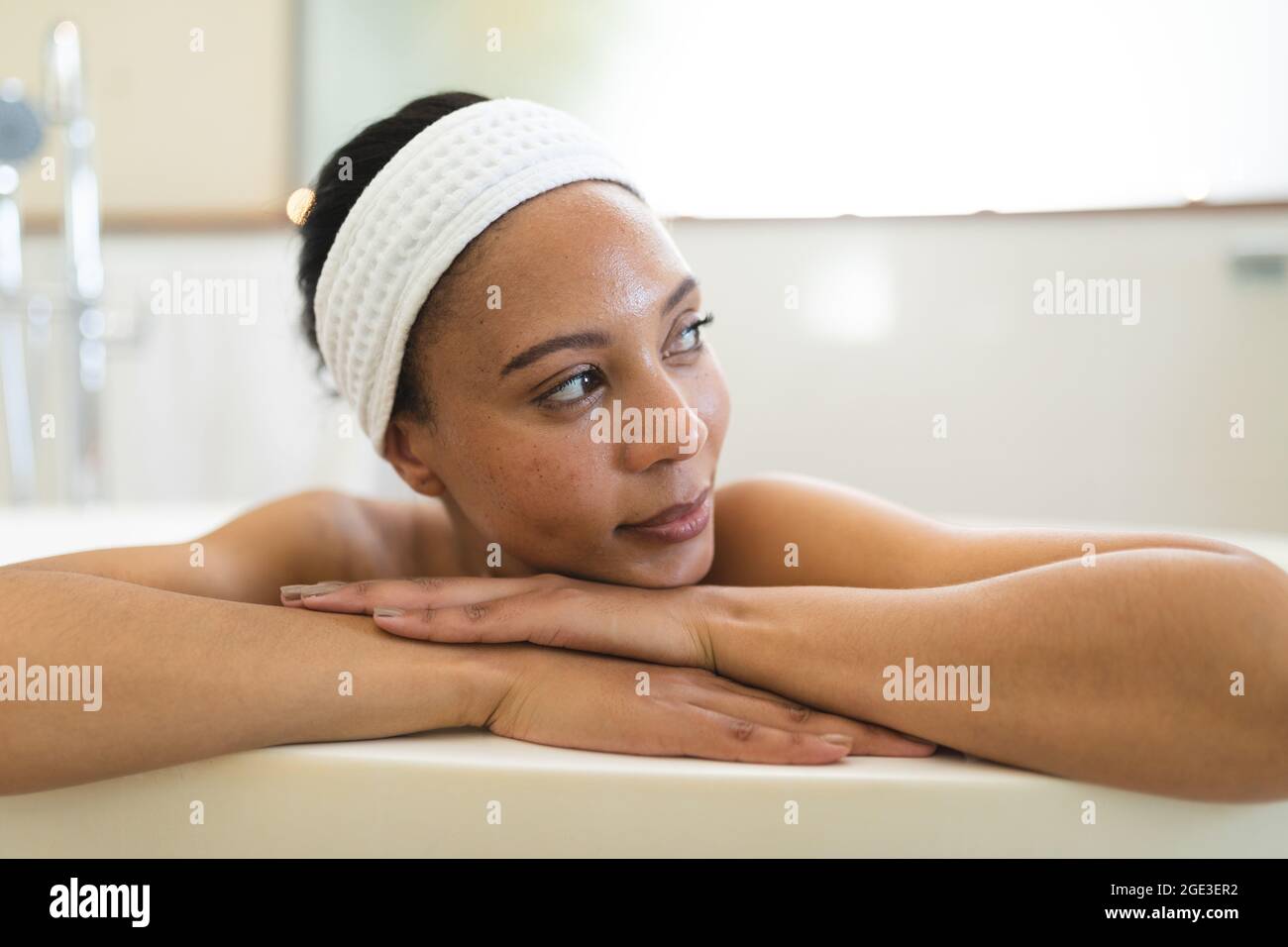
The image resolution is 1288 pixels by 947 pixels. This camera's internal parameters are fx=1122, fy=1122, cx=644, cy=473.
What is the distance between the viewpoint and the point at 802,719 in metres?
0.79

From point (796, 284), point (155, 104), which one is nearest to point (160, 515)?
point (155, 104)

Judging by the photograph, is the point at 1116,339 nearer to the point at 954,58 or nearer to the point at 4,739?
the point at 954,58

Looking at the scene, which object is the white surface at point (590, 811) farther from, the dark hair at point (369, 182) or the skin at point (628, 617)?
the dark hair at point (369, 182)

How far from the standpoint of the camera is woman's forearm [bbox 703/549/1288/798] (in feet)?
2.33

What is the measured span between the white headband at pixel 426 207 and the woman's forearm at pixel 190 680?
0.30 meters

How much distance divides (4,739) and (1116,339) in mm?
2122

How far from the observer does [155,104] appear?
8.70 ft

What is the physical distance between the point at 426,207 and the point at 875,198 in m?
1.54

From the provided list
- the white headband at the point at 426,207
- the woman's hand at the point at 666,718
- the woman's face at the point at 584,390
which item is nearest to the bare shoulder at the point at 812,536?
the woman's face at the point at 584,390

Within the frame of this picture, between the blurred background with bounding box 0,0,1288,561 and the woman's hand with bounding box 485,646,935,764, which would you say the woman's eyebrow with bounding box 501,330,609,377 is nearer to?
the woman's hand with bounding box 485,646,935,764

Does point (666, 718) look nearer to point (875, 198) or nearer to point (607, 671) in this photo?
point (607, 671)

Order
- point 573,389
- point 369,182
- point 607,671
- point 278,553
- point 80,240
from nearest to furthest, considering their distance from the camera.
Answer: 1. point 607,671
2. point 573,389
3. point 369,182
4. point 278,553
5. point 80,240

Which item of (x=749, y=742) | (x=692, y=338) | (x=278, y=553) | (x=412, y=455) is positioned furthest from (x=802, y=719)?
(x=278, y=553)

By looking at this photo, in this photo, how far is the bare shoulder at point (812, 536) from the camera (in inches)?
40.8
